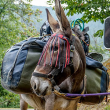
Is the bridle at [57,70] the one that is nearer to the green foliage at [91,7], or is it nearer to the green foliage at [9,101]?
the green foliage at [91,7]

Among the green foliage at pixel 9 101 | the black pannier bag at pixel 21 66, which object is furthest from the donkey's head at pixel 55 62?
the green foliage at pixel 9 101

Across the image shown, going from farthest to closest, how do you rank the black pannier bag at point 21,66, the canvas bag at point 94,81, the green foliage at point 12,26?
the green foliage at point 12,26 < the canvas bag at point 94,81 < the black pannier bag at point 21,66

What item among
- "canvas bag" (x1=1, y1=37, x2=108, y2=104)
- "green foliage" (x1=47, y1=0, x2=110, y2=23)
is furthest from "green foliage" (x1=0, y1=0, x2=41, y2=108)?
"canvas bag" (x1=1, y1=37, x2=108, y2=104)

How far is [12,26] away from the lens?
912 cm

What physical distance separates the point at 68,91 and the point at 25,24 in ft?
24.9

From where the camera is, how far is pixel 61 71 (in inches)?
95.4

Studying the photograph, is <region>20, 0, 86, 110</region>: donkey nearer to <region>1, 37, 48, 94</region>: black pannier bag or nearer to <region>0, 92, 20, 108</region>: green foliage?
<region>1, 37, 48, 94</region>: black pannier bag

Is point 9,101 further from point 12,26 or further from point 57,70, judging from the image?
point 57,70

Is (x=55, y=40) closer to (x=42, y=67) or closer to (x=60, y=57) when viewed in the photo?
(x=60, y=57)

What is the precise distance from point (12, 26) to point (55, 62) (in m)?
7.24

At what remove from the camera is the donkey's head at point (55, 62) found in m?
2.29

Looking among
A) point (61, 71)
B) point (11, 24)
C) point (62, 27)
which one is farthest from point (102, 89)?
→ point (11, 24)

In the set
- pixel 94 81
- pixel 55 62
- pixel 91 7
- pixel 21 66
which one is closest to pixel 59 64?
pixel 55 62

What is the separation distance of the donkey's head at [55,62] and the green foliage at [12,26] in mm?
6319
